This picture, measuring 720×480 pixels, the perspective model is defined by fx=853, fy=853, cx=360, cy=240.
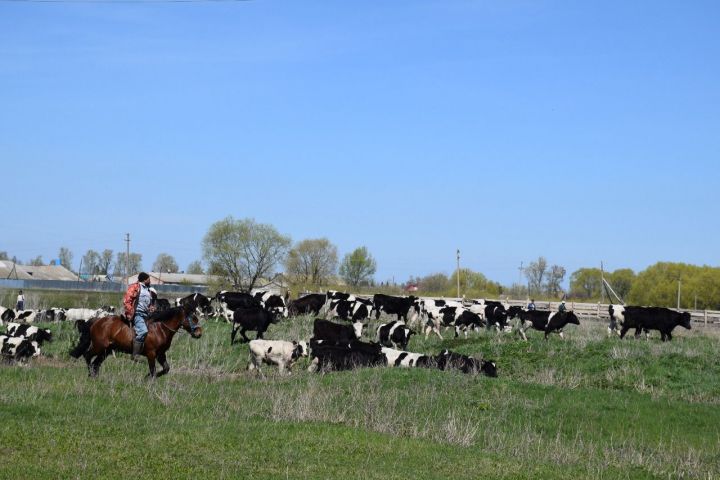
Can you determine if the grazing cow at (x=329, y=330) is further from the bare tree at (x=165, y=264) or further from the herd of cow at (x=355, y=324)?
the bare tree at (x=165, y=264)

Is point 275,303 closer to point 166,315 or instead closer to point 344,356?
point 344,356

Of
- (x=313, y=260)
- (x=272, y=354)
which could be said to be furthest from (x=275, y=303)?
(x=313, y=260)

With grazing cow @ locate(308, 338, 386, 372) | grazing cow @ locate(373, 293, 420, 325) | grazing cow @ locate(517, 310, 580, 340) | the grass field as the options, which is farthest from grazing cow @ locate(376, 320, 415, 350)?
grazing cow @ locate(373, 293, 420, 325)

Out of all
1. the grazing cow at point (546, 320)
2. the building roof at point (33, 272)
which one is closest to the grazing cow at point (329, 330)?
the grazing cow at point (546, 320)

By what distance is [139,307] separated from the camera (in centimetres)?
1905

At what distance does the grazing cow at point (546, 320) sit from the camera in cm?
3342

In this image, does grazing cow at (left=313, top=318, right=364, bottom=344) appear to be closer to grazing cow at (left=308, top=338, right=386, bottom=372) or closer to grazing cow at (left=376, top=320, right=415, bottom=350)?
grazing cow at (left=376, top=320, right=415, bottom=350)

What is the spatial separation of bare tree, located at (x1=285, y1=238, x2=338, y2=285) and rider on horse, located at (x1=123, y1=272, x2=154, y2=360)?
9113 cm

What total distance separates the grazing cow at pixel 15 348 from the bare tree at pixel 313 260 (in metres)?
85.6

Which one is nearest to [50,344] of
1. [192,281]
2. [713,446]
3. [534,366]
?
[534,366]

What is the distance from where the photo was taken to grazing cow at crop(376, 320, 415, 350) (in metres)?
28.6

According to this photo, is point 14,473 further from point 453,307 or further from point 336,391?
point 453,307

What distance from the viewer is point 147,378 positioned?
18.9 metres

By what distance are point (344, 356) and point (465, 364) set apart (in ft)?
10.9
